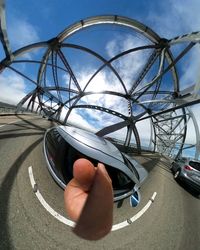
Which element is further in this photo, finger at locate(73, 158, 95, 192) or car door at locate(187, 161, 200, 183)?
car door at locate(187, 161, 200, 183)

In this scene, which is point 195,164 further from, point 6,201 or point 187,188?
point 6,201

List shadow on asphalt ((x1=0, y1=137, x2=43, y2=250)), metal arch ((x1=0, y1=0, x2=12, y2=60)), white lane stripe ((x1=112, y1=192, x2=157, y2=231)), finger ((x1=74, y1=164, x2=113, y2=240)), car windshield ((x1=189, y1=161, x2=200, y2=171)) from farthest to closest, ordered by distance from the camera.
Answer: car windshield ((x1=189, y1=161, x2=200, y2=171)), metal arch ((x1=0, y1=0, x2=12, y2=60)), white lane stripe ((x1=112, y1=192, x2=157, y2=231)), shadow on asphalt ((x1=0, y1=137, x2=43, y2=250)), finger ((x1=74, y1=164, x2=113, y2=240))

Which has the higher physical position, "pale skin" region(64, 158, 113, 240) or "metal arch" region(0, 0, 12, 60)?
"metal arch" region(0, 0, 12, 60)

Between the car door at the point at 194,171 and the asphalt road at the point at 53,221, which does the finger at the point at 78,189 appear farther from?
the car door at the point at 194,171

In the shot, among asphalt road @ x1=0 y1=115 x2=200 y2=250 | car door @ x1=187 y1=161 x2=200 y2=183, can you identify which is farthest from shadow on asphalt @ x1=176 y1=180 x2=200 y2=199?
asphalt road @ x1=0 y1=115 x2=200 y2=250

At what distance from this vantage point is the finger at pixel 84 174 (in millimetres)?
1036

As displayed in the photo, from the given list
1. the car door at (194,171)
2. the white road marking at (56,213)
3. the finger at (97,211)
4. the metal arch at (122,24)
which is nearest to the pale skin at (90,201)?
the finger at (97,211)

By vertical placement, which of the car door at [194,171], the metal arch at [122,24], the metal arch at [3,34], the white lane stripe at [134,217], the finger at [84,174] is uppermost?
the metal arch at [122,24]

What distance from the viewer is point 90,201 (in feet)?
3.24

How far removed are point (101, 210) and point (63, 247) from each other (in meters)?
2.98

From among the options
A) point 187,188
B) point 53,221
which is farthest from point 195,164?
point 53,221

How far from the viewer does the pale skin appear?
1.00 m

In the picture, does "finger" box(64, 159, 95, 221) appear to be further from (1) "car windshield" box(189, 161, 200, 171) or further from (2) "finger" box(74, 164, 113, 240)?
(1) "car windshield" box(189, 161, 200, 171)

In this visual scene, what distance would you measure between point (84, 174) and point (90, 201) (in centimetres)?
14
